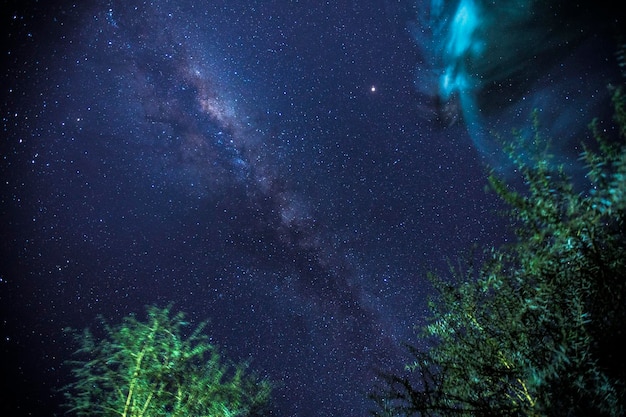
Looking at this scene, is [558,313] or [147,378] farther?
Result: [147,378]

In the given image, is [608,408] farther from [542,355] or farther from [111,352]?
[111,352]

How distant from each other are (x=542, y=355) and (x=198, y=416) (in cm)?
1322

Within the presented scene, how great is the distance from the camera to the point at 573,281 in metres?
5.17

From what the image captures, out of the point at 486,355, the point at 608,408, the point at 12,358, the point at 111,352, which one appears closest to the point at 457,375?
the point at 486,355

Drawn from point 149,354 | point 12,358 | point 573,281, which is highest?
point 573,281

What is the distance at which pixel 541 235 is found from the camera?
17.9 feet

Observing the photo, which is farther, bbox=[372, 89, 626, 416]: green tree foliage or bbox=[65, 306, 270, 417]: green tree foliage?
bbox=[65, 306, 270, 417]: green tree foliage

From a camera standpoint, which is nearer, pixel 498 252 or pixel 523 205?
pixel 523 205

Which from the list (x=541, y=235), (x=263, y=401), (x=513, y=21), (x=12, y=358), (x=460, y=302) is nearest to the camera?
(x=541, y=235)

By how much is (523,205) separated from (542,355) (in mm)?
2413

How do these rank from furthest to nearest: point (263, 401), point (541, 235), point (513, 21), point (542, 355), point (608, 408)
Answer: point (263, 401), point (513, 21), point (541, 235), point (542, 355), point (608, 408)

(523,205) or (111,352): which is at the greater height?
(523,205)

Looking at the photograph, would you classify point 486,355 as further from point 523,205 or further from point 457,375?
point 523,205

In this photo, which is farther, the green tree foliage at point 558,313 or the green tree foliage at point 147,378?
the green tree foliage at point 147,378
